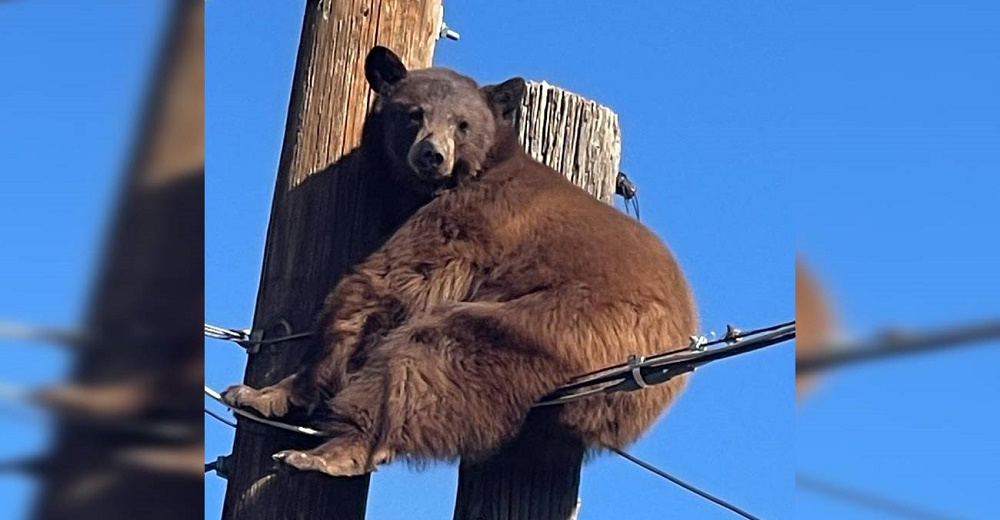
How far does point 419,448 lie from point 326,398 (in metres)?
0.51

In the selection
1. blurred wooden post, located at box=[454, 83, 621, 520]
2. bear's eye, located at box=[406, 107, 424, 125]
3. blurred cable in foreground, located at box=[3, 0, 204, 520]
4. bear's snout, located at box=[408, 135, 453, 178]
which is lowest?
blurred cable in foreground, located at box=[3, 0, 204, 520]

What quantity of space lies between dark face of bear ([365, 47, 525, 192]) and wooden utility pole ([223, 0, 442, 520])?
368 mm

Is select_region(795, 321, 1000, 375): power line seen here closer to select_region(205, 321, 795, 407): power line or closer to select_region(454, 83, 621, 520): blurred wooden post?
select_region(205, 321, 795, 407): power line

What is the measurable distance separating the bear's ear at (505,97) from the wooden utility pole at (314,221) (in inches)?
39.8

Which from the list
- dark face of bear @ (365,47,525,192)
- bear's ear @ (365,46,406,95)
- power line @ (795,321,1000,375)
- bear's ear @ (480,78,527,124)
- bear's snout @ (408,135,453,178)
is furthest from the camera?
bear's ear @ (480,78,527,124)

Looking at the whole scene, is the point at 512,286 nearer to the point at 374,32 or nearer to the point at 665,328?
the point at 665,328

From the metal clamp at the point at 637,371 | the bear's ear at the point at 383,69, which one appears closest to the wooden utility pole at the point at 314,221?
the bear's ear at the point at 383,69

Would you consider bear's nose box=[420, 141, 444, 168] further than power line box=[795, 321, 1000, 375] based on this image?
Yes

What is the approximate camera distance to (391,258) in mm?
5320

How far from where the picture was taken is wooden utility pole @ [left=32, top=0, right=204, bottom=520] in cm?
97

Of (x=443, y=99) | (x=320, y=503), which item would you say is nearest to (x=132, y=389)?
(x=320, y=503)

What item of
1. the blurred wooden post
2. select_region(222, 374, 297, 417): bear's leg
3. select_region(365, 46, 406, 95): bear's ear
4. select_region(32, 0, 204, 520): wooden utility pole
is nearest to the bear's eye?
select_region(365, 46, 406, 95): bear's ear

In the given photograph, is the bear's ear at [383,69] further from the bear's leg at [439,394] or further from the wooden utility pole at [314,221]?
the bear's leg at [439,394]

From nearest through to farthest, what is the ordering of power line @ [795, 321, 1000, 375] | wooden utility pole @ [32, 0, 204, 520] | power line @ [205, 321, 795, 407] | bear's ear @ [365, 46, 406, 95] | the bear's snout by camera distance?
wooden utility pole @ [32, 0, 204, 520] < power line @ [795, 321, 1000, 375] < power line @ [205, 321, 795, 407] < bear's ear @ [365, 46, 406, 95] < the bear's snout
